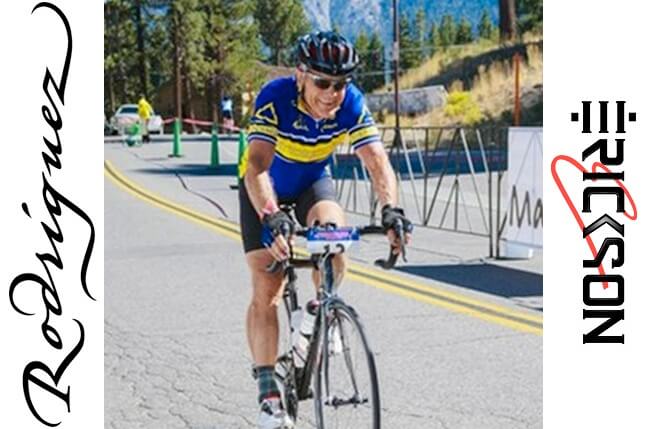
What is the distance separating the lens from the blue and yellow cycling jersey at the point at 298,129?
17.5 feet

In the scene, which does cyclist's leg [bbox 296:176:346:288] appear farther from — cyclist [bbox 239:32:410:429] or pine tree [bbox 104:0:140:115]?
pine tree [bbox 104:0:140:115]

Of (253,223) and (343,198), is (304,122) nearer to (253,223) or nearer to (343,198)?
(253,223)

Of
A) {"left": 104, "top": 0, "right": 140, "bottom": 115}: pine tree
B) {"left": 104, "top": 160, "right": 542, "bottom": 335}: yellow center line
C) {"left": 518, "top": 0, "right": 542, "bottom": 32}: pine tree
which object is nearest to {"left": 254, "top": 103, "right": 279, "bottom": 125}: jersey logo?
{"left": 104, "top": 160, "right": 542, "bottom": 335}: yellow center line

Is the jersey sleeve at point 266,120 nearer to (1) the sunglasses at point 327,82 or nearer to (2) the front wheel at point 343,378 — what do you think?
(1) the sunglasses at point 327,82

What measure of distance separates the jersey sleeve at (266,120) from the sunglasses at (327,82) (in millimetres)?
312

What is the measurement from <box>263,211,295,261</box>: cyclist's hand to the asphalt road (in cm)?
125

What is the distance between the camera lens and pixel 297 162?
5.57m

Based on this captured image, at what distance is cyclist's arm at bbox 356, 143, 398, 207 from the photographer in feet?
17.5

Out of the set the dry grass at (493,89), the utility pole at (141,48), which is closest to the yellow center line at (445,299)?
the dry grass at (493,89)

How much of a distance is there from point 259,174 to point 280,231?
0.46 m

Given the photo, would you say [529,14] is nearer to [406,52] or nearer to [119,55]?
[119,55]

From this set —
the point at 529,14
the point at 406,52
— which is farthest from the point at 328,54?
the point at 406,52

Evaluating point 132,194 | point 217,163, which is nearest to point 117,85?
point 217,163

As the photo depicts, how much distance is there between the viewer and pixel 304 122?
540 cm
